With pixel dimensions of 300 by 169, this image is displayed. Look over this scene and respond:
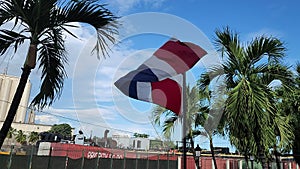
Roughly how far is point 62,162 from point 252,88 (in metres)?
8.79

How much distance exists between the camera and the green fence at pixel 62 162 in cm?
846

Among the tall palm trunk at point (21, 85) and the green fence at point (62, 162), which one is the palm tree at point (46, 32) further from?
the green fence at point (62, 162)

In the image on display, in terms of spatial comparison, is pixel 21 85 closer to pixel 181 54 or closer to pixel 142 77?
pixel 142 77

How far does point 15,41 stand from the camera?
2.74 m

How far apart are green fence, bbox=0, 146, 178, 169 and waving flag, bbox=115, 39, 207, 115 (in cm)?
639

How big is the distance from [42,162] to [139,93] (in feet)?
24.5

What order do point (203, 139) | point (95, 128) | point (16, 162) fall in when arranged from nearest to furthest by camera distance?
point (95, 128) < point (203, 139) < point (16, 162)

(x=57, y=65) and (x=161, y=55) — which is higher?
(x=161, y=55)

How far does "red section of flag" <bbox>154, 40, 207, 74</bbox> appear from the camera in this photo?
3512mm

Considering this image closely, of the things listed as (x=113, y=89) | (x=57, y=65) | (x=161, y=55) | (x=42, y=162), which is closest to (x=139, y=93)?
(x=113, y=89)

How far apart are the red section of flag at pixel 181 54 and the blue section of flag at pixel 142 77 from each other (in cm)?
26

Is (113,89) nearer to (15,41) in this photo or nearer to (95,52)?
(95,52)

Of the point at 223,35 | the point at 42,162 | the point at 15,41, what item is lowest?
the point at 42,162

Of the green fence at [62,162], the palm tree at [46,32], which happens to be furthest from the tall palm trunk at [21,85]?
the green fence at [62,162]
